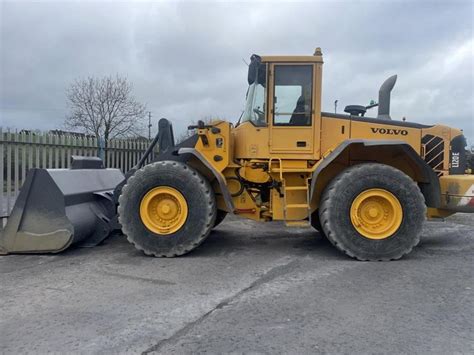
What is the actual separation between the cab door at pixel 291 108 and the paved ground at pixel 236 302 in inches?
63.2

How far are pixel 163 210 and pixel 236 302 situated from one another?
223cm

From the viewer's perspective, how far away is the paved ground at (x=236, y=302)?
3.11m

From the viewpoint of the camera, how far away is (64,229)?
5605mm

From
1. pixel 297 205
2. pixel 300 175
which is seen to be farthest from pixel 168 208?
pixel 300 175

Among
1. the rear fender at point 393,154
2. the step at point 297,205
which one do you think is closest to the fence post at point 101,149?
the step at point 297,205

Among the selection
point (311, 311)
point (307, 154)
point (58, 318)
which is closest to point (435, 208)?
point (307, 154)

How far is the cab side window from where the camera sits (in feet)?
20.0

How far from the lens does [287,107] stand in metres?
6.14

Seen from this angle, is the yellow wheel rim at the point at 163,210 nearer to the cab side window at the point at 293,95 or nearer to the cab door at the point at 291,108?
the cab door at the point at 291,108

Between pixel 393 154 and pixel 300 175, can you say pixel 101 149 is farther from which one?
pixel 393 154

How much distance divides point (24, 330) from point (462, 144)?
6.41 m

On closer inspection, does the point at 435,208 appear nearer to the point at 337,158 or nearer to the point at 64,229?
the point at 337,158

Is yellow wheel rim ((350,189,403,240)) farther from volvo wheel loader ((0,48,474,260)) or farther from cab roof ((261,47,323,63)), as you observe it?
cab roof ((261,47,323,63))

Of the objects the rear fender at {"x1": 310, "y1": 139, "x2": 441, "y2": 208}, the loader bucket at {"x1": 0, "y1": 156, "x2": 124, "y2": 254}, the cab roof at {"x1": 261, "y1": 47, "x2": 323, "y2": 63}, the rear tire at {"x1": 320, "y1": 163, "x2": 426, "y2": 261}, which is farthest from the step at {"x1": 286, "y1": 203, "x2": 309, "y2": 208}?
the loader bucket at {"x1": 0, "y1": 156, "x2": 124, "y2": 254}
